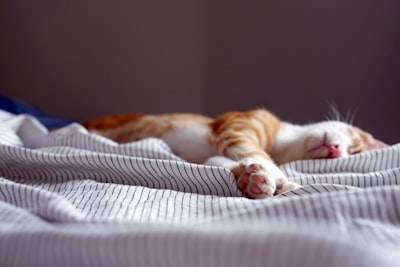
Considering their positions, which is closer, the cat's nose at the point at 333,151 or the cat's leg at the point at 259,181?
the cat's leg at the point at 259,181

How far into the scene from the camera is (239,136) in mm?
1368

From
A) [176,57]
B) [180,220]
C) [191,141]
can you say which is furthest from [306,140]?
[176,57]

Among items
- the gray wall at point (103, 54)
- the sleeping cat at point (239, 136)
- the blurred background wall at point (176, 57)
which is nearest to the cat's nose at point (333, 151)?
the sleeping cat at point (239, 136)

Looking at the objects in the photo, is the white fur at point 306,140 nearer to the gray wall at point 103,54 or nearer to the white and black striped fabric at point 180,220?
the white and black striped fabric at point 180,220

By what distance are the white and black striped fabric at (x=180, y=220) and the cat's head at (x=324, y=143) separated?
15.0 inches

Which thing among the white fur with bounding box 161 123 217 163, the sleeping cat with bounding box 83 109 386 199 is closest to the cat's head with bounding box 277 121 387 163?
the sleeping cat with bounding box 83 109 386 199

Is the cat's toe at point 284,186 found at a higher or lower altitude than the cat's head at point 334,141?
higher

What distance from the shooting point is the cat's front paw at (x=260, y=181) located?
3.01 feet

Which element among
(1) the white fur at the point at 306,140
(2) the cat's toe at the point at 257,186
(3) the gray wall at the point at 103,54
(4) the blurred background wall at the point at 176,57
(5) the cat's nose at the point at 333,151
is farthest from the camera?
(3) the gray wall at the point at 103,54

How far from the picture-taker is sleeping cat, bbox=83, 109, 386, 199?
1.33 metres

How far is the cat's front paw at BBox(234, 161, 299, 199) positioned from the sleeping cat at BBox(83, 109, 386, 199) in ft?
0.63

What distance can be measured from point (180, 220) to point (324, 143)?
788 millimetres

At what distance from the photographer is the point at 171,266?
539mm

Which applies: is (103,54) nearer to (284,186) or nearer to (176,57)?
(176,57)
